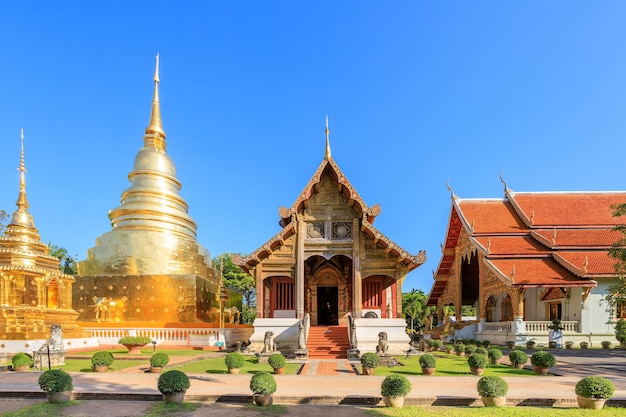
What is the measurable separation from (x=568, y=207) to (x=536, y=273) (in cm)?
843

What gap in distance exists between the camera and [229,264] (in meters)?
49.4

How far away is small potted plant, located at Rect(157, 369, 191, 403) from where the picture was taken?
8.19 m

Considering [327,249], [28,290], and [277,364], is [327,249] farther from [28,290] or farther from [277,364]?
[28,290]

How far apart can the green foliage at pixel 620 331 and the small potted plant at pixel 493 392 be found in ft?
56.0

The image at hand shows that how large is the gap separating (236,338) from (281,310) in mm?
4224

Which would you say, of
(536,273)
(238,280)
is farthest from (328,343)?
(238,280)

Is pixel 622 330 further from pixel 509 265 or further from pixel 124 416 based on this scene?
pixel 124 416

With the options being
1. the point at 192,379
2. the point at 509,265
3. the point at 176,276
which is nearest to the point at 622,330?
the point at 509,265

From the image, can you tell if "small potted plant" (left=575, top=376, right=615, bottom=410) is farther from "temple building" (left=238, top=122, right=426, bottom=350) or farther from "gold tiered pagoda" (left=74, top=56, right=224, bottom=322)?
"gold tiered pagoda" (left=74, top=56, right=224, bottom=322)

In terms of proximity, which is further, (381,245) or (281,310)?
(281,310)

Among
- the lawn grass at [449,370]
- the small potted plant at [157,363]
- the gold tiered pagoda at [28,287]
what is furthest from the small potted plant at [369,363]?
the gold tiered pagoda at [28,287]

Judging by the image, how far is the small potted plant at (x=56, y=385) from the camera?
8312mm

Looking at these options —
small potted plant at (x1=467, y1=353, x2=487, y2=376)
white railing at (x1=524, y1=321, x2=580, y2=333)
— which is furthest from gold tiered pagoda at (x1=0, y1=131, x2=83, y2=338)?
white railing at (x1=524, y1=321, x2=580, y2=333)

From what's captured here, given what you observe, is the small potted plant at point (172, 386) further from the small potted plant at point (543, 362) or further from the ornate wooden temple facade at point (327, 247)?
the ornate wooden temple facade at point (327, 247)
